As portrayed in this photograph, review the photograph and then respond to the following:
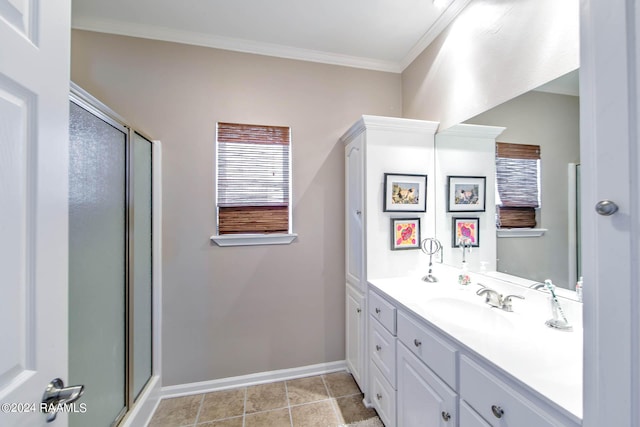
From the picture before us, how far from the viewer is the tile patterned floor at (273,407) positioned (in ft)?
5.38

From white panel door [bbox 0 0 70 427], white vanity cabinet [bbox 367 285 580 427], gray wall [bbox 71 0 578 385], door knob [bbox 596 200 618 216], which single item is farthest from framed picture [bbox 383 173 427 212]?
white panel door [bbox 0 0 70 427]

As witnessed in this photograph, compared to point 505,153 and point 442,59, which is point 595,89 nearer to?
point 505,153

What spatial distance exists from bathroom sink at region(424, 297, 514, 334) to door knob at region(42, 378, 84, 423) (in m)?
1.22

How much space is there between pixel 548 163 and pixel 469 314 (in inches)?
32.8

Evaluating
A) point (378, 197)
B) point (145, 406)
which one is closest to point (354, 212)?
point (378, 197)

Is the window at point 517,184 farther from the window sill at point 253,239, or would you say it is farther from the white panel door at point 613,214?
the window sill at point 253,239

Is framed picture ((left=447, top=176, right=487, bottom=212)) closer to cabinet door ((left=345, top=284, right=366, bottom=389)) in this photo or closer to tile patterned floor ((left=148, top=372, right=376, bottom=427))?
cabinet door ((left=345, top=284, right=366, bottom=389))

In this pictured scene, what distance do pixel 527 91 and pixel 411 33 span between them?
1.05m

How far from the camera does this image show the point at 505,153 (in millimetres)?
1388

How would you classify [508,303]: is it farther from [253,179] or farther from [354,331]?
[253,179]

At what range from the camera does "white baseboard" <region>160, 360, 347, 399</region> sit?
1874 millimetres

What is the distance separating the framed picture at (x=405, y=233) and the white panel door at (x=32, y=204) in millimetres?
1637

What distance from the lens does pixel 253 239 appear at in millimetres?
1979

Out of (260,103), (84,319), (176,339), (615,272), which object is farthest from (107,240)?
(615,272)
